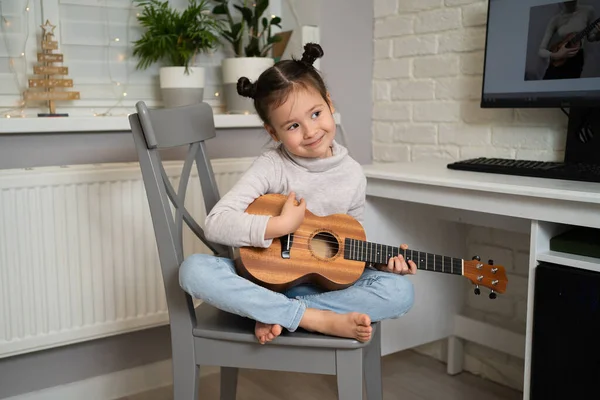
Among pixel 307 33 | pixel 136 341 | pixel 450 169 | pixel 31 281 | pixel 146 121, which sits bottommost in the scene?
pixel 136 341

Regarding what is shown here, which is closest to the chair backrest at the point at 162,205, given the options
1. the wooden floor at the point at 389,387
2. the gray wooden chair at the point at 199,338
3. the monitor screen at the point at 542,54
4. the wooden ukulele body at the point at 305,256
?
the gray wooden chair at the point at 199,338

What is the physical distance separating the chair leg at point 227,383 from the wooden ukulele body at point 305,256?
0.45m

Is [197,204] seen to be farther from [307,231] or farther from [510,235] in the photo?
[510,235]

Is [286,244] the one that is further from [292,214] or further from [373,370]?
[373,370]

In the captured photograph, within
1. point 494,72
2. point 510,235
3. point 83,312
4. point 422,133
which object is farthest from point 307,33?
point 83,312

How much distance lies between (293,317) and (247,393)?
0.86m

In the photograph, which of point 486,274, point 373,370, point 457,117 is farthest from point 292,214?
point 457,117

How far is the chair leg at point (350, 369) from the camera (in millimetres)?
1275

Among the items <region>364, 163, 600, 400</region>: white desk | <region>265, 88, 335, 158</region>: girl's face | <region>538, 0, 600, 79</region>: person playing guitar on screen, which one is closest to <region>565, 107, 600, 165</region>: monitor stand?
<region>538, 0, 600, 79</region>: person playing guitar on screen

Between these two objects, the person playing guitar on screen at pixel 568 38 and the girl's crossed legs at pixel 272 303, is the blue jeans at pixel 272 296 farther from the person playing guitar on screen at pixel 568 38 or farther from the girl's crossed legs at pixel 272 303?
the person playing guitar on screen at pixel 568 38

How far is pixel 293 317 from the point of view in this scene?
1273 mm

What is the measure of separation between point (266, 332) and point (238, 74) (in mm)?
1138

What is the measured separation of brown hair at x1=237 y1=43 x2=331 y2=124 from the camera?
4.58 ft

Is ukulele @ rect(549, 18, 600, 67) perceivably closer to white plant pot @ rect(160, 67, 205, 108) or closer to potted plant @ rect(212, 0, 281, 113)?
potted plant @ rect(212, 0, 281, 113)
